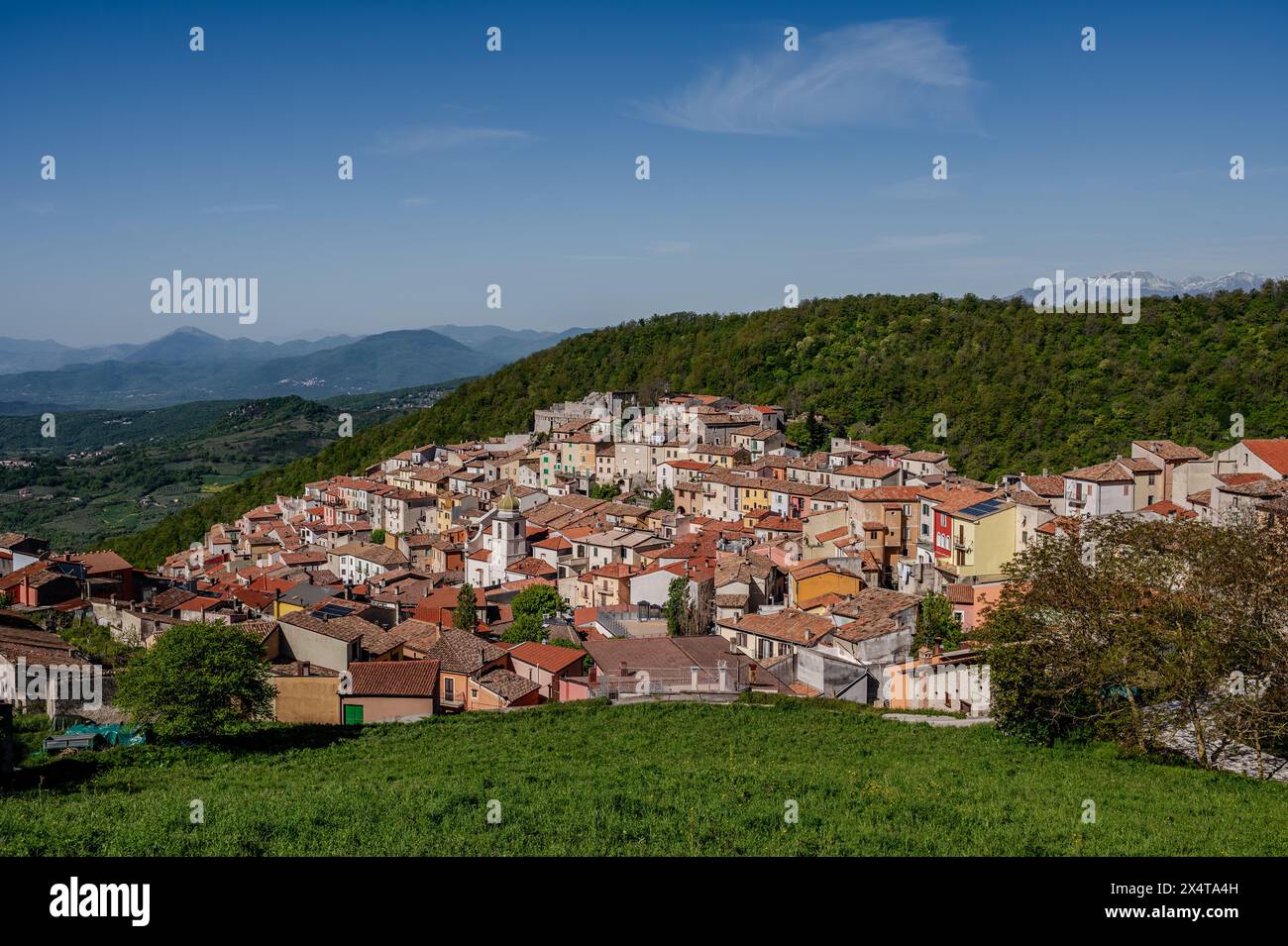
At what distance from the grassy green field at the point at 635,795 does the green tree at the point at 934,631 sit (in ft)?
21.2

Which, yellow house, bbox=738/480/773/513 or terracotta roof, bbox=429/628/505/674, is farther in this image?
yellow house, bbox=738/480/773/513

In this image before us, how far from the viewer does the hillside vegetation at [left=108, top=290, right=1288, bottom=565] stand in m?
63.9

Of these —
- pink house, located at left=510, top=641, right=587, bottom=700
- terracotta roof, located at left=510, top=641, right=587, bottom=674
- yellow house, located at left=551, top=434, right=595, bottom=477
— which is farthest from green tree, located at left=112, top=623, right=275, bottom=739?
yellow house, located at left=551, top=434, right=595, bottom=477

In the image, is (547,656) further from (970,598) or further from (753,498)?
(753,498)

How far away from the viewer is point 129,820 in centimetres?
1112

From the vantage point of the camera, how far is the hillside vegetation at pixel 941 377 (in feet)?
210

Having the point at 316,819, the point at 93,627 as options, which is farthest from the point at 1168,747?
the point at 93,627

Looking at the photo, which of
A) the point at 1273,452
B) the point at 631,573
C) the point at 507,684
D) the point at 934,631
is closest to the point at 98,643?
the point at 507,684

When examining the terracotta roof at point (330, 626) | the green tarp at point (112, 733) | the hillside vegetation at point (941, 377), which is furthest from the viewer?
the hillside vegetation at point (941, 377)

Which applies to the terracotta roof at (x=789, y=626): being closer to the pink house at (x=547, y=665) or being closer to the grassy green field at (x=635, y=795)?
the pink house at (x=547, y=665)

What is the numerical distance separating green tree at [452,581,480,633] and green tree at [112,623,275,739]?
48.7 ft

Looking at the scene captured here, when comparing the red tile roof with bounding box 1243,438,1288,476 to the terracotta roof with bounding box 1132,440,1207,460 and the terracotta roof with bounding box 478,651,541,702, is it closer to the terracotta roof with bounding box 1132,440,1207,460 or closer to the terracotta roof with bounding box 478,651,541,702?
the terracotta roof with bounding box 1132,440,1207,460

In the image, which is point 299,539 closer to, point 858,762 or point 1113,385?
point 858,762

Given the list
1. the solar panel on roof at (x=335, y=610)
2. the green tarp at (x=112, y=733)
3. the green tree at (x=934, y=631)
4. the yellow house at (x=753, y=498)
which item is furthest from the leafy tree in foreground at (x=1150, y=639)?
the yellow house at (x=753, y=498)
